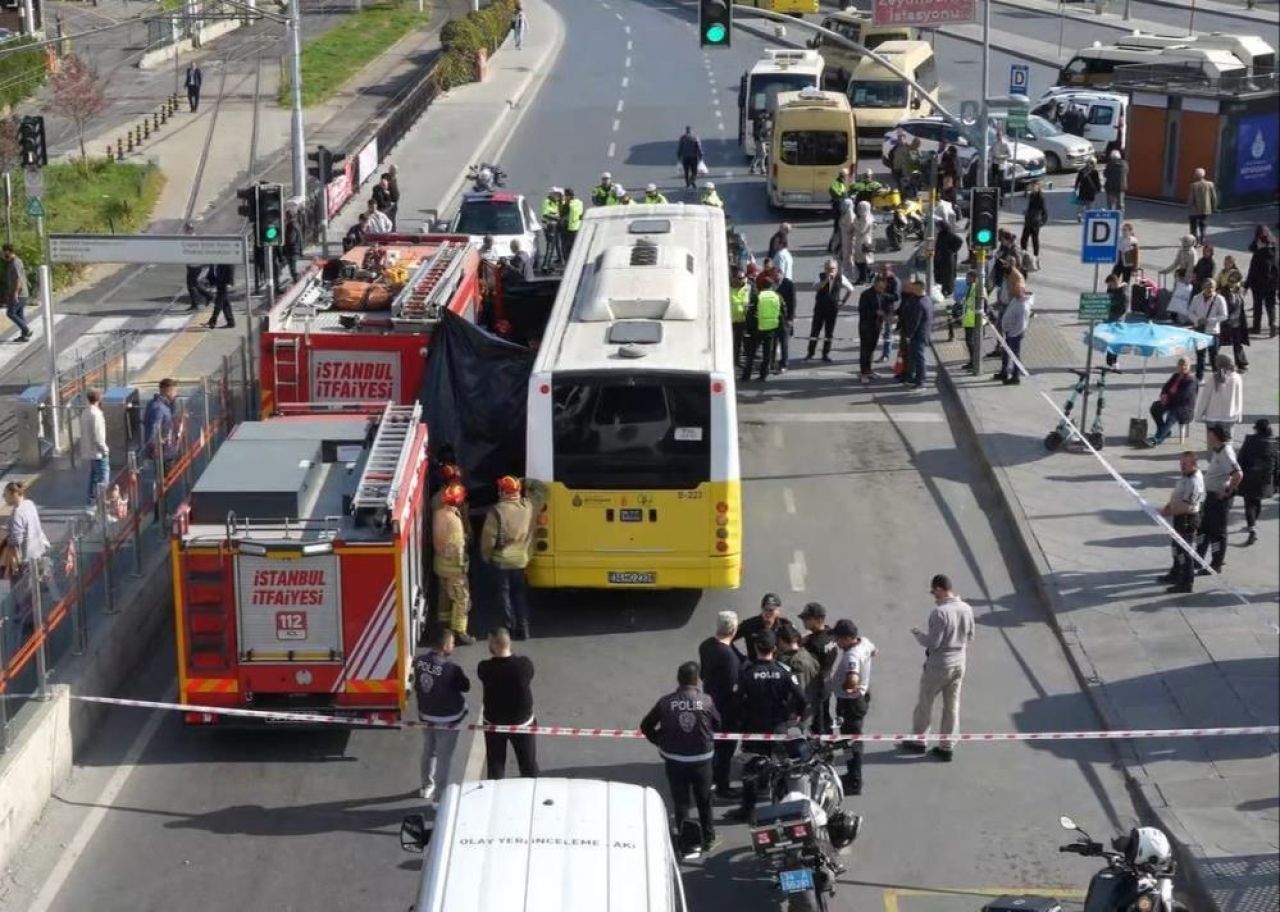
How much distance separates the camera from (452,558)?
54.9 ft

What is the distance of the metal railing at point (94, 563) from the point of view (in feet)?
45.6

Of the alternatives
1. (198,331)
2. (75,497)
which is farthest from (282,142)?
(75,497)

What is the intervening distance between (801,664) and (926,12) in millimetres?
29744

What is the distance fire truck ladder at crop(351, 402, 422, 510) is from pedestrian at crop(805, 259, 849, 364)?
1070 centimetres

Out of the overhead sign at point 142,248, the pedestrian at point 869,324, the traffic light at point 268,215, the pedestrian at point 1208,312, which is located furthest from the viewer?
the traffic light at point 268,215

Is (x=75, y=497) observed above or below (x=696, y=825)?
below

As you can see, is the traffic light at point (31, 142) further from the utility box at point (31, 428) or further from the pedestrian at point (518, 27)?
the pedestrian at point (518, 27)

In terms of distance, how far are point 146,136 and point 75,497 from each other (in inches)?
1205

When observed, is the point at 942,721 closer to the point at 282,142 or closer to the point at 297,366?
the point at 297,366

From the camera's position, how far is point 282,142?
2032 inches

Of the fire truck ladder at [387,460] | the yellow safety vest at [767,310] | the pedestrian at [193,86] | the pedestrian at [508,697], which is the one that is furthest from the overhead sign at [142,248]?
the pedestrian at [193,86]

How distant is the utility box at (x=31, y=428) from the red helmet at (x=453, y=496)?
364 inches

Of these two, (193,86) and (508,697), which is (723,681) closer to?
(508,697)

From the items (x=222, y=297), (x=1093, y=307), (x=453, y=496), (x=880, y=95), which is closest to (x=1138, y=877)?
(x=453, y=496)
